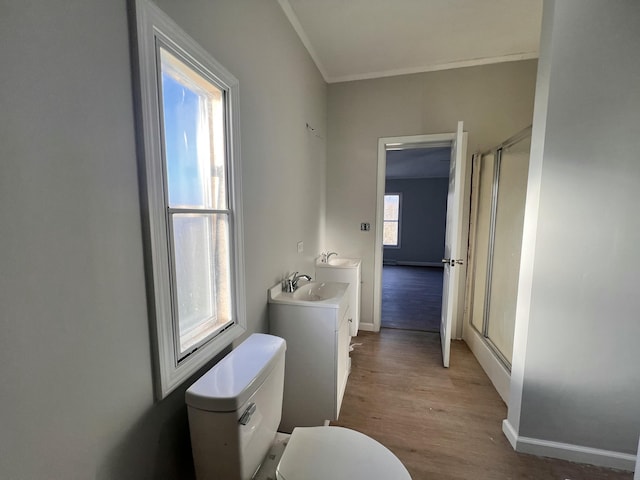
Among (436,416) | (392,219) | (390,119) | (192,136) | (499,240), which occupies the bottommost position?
(436,416)

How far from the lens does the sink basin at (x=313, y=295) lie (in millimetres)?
1662

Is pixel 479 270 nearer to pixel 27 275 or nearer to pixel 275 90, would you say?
pixel 275 90

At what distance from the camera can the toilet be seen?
0.85 metres

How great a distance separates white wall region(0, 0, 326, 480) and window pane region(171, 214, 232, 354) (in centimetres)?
20

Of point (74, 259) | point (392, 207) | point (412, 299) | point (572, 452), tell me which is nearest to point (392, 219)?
point (392, 207)

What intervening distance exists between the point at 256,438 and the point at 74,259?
2.72 ft

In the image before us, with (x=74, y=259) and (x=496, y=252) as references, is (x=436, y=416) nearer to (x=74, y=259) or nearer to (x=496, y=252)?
(x=496, y=252)

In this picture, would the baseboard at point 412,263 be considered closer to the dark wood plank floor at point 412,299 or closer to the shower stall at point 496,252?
the dark wood plank floor at point 412,299

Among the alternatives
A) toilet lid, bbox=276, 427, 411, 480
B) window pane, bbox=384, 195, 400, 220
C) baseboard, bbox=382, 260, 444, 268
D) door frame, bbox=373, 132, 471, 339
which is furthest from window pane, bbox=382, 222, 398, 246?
toilet lid, bbox=276, 427, 411, 480

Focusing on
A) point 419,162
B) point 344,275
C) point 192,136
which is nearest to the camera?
point 192,136

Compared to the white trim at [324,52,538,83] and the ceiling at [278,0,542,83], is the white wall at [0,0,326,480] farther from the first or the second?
the white trim at [324,52,538,83]

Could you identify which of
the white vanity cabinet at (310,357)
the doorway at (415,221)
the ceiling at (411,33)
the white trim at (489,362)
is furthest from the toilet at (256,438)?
the doorway at (415,221)

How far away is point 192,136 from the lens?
1105 millimetres

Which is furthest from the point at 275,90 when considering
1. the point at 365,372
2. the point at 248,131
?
the point at 365,372
